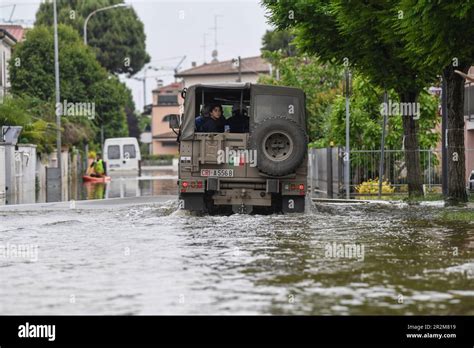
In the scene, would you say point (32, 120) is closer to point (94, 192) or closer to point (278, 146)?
point (94, 192)

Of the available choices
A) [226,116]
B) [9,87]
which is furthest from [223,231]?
[9,87]

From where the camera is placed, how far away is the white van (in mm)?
61312

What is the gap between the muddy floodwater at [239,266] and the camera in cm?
930

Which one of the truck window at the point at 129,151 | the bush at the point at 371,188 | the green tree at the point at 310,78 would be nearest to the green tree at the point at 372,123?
the bush at the point at 371,188

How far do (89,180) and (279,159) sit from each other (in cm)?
3665

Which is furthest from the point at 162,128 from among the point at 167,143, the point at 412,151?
the point at 412,151

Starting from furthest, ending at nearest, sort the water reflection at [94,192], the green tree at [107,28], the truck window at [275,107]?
the green tree at [107,28] → the water reflection at [94,192] → the truck window at [275,107]

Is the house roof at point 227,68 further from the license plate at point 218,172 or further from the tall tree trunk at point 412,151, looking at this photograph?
the license plate at point 218,172

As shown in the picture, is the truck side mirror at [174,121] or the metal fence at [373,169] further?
the metal fence at [373,169]

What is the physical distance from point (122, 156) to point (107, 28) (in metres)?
43.7

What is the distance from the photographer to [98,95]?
7375cm

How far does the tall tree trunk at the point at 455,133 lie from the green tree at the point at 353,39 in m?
1.13

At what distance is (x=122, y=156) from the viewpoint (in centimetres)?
6181
